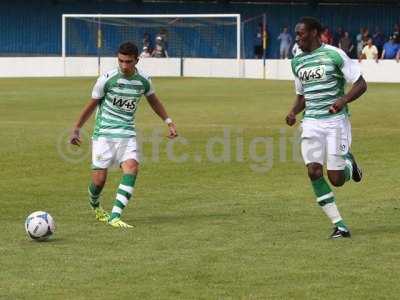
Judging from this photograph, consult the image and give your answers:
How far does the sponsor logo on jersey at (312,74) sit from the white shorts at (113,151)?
2356mm

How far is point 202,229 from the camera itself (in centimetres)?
1286

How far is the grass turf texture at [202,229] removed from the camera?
31.5ft

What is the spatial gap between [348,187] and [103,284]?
7939 mm

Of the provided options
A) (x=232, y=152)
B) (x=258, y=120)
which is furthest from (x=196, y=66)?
(x=232, y=152)

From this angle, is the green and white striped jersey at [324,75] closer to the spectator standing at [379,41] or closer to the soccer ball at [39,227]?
the soccer ball at [39,227]

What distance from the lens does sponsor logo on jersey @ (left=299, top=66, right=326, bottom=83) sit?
12.2 metres

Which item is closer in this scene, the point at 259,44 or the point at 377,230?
the point at 377,230

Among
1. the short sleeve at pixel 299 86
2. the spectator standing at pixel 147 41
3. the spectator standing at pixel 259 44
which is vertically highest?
the short sleeve at pixel 299 86

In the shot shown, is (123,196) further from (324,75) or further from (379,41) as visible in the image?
(379,41)

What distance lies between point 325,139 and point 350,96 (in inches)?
26.6

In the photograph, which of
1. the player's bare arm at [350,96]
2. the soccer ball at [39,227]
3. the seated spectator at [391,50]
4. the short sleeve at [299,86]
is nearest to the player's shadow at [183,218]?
the soccer ball at [39,227]

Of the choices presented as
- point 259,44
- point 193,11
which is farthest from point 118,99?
point 193,11

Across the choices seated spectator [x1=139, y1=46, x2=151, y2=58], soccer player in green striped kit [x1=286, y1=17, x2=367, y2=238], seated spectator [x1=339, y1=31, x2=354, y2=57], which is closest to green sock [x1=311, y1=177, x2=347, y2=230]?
soccer player in green striped kit [x1=286, y1=17, x2=367, y2=238]

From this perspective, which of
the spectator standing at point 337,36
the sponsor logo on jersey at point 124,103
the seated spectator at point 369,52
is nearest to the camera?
the sponsor logo on jersey at point 124,103
